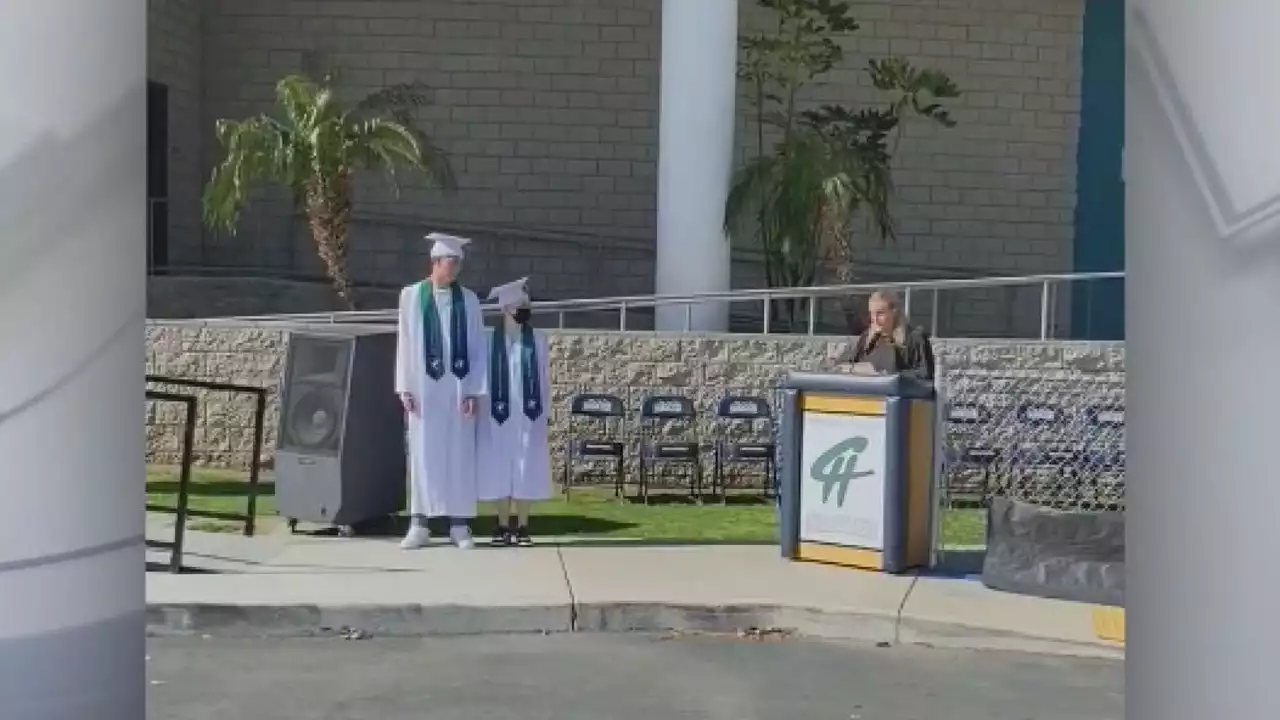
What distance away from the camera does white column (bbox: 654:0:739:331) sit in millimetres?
14852

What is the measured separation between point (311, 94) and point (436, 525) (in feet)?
18.2

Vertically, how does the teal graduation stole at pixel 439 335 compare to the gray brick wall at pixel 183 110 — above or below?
below

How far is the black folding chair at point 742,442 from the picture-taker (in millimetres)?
13094

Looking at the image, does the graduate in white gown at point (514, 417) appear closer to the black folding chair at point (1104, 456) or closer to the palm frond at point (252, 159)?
the black folding chair at point (1104, 456)

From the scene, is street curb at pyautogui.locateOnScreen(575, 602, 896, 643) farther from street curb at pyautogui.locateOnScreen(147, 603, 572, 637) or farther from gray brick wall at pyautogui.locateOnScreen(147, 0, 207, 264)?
gray brick wall at pyautogui.locateOnScreen(147, 0, 207, 264)

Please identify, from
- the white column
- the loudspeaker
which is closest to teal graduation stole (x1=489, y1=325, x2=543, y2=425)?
the loudspeaker

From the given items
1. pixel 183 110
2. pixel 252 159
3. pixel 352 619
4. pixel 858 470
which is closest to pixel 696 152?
pixel 252 159

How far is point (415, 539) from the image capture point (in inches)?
396

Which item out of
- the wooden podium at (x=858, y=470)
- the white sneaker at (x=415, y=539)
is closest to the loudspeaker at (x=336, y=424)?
the white sneaker at (x=415, y=539)
